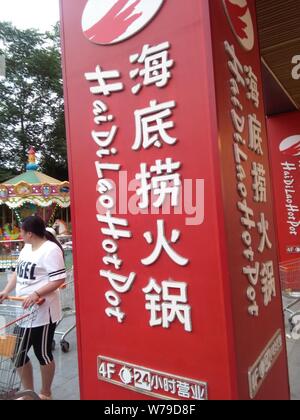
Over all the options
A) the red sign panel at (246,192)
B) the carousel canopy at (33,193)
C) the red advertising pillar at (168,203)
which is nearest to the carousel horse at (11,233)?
the carousel canopy at (33,193)

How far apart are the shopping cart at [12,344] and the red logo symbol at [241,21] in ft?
7.18

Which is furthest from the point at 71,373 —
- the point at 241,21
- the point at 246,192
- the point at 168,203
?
the point at 241,21

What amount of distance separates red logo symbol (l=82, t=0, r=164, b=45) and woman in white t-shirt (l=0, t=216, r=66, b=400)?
153 cm

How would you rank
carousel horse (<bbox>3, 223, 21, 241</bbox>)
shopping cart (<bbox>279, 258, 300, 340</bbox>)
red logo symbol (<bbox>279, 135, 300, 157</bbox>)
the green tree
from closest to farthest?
shopping cart (<bbox>279, 258, 300, 340</bbox>), red logo symbol (<bbox>279, 135, 300, 157</bbox>), carousel horse (<bbox>3, 223, 21, 241</bbox>), the green tree

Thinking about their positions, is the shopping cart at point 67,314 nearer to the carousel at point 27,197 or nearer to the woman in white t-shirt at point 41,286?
the woman in white t-shirt at point 41,286

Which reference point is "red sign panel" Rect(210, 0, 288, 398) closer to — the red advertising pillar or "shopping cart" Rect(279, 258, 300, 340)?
the red advertising pillar

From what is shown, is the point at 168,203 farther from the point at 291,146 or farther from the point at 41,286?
the point at 291,146

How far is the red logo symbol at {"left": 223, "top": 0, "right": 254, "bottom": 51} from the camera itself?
1.76 meters

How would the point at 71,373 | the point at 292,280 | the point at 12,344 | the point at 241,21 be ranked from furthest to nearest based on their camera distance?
the point at 292,280
the point at 71,373
the point at 12,344
the point at 241,21

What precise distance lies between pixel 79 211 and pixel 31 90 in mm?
24280

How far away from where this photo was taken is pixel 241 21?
1.92 metres

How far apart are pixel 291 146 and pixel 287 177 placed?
21.7 inches

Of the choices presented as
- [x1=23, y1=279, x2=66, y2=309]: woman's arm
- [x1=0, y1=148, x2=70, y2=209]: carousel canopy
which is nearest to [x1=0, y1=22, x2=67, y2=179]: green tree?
[x1=0, y1=148, x2=70, y2=209]: carousel canopy

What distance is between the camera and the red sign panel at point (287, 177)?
20.1ft
